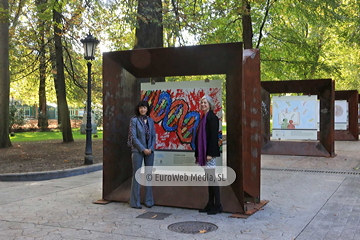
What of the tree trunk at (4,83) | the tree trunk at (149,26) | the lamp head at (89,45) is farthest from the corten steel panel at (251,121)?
the tree trunk at (4,83)

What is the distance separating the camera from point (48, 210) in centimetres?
665

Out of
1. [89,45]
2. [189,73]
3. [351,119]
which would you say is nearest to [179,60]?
[189,73]

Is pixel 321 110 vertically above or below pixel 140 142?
above

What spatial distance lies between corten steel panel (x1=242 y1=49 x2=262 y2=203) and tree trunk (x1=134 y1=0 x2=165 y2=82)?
5326 mm

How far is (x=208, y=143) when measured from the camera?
20.5 ft

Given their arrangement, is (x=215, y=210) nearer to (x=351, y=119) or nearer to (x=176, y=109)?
(x=176, y=109)

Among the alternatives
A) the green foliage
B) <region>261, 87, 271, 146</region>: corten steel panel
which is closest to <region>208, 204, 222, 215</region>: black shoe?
the green foliage

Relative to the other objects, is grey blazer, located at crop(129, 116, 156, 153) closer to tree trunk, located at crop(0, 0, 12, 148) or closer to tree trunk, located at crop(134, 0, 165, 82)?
tree trunk, located at crop(134, 0, 165, 82)

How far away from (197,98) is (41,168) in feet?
19.3

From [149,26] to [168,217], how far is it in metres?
7.17

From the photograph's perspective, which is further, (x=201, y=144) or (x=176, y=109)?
(x=176, y=109)

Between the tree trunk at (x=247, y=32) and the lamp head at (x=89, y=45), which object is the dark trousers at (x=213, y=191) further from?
the tree trunk at (x=247, y=32)

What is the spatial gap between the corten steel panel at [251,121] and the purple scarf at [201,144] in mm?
782

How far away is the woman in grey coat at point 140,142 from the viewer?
6688mm
